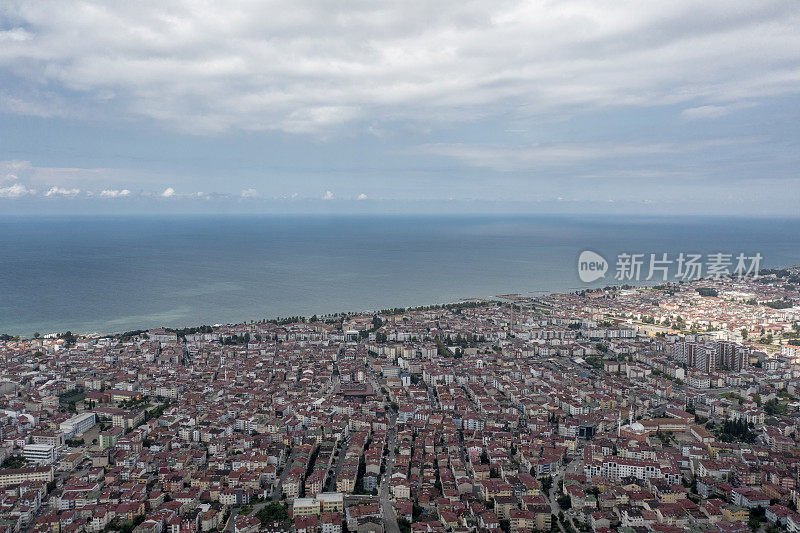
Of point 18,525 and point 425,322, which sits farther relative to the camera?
point 425,322

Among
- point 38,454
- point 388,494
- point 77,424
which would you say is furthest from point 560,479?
point 77,424

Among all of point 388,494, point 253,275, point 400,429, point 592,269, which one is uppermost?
point 592,269

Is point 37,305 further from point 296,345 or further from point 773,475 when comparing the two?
point 773,475

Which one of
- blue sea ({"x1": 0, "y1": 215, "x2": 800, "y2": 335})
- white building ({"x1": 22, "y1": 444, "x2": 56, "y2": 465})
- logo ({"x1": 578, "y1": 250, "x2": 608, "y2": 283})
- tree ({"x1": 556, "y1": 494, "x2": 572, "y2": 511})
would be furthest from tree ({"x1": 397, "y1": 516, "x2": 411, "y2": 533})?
logo ({"x1": 578, "y1": 250, "x2": 608, "y2": 283})

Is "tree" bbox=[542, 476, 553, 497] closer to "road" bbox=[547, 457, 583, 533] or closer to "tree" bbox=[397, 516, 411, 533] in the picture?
"road" bbox=[547, 457, 583, 533]

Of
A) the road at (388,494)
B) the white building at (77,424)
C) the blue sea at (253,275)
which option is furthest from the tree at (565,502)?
the blue sea at (253,275)

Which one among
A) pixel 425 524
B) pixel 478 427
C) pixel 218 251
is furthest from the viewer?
pixel 218 251

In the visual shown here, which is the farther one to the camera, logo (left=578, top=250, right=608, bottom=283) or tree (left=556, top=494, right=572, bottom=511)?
logo (left=578, top=250, right=608, bottom=283)

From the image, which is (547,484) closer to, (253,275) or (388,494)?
(388,494)

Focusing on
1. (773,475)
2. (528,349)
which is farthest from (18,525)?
(528,349)
